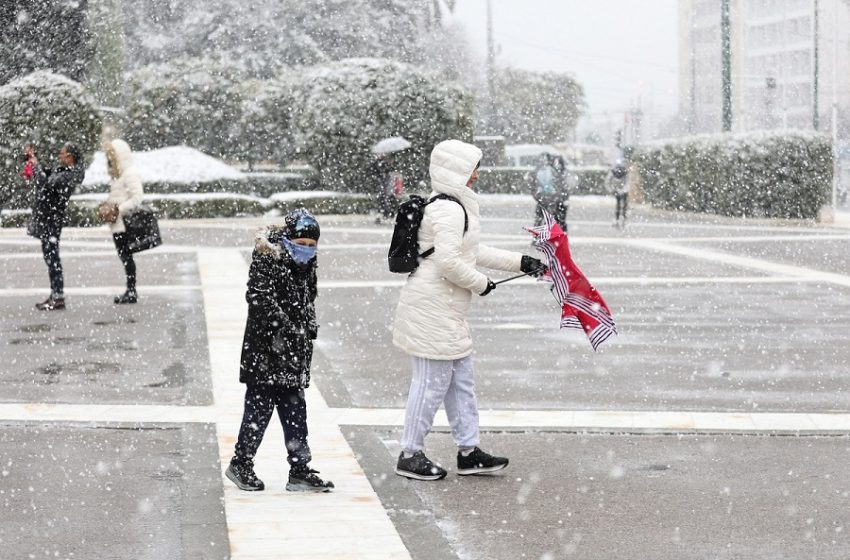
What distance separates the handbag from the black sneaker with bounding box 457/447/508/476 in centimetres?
806

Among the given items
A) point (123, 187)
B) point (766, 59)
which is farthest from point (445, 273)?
point (766, 59)

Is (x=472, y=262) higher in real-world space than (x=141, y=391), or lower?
higher

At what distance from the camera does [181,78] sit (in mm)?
44375

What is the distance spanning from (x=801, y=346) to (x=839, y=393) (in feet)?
7.66

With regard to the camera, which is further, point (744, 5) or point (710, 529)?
point (744, 5)

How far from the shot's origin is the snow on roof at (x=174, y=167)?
3541cm

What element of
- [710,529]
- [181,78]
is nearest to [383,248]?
[710,529]

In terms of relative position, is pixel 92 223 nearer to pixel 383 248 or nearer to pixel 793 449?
pixel 383 248

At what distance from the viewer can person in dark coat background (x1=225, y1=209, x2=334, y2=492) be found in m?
6.25

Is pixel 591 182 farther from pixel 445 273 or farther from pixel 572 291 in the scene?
pixel 445 273

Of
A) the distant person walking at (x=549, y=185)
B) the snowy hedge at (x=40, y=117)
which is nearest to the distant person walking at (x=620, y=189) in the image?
the distant person walking at (x=549, y=185)

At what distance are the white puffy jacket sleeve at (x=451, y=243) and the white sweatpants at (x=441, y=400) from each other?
44 cm

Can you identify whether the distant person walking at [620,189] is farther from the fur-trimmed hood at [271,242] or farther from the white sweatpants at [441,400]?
the fur-trimmed hood at [271,242]

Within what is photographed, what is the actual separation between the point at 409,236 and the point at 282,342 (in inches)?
33.3
